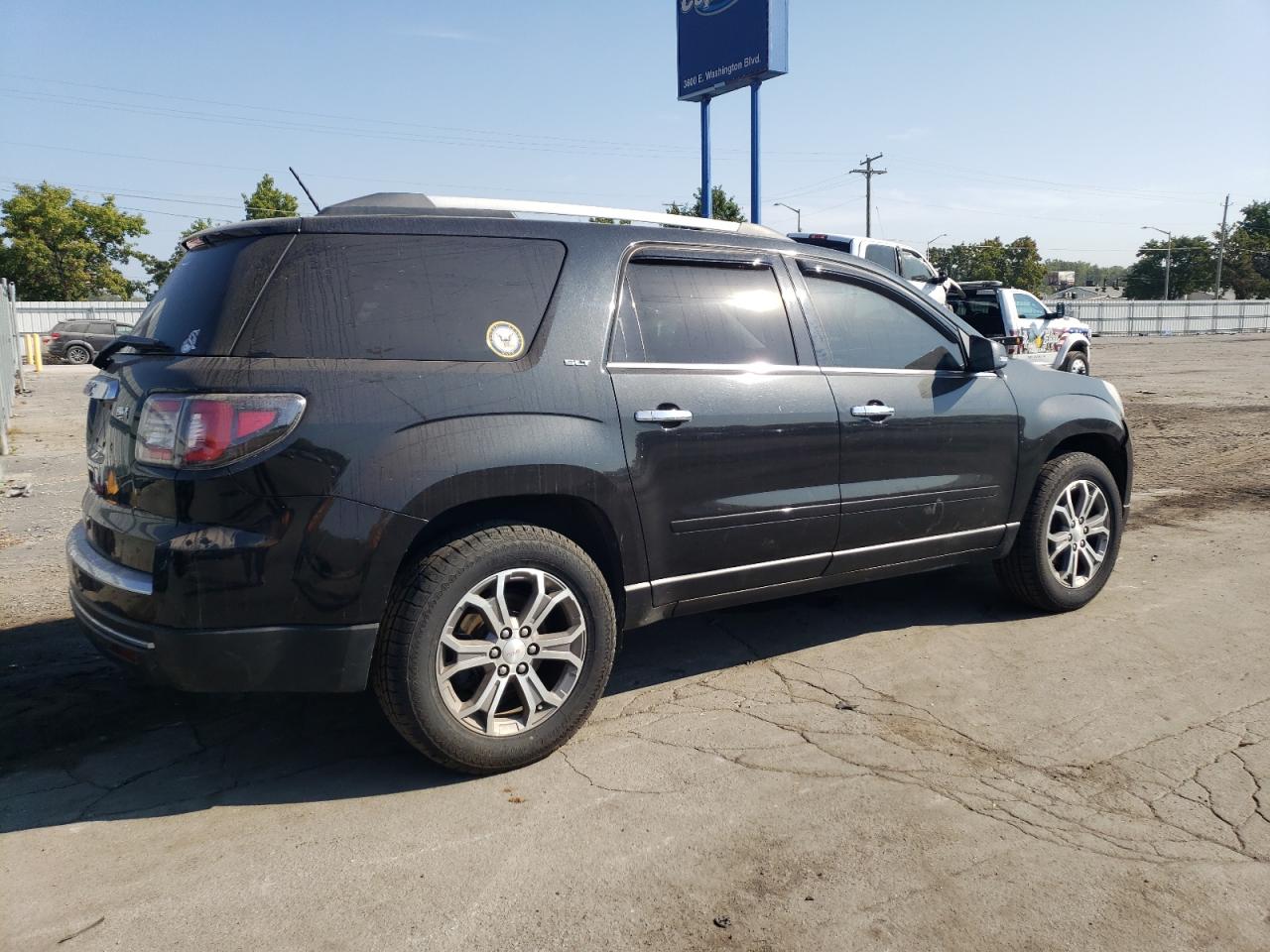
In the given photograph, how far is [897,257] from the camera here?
626 inches

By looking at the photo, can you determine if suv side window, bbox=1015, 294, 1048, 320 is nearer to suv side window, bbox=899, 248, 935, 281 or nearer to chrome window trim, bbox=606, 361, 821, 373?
suv side window, bbox=899, 248, 935, 281

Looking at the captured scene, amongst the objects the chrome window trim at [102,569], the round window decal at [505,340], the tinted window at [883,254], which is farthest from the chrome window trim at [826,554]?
the tinted window at [883,254]

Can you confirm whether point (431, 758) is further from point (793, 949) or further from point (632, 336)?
point (632, 336)

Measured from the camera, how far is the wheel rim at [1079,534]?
512 cm

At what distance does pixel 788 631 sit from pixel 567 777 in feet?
6.02

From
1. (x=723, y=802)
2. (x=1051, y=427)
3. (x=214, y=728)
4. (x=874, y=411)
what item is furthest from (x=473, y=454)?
(x=1051, y=427)

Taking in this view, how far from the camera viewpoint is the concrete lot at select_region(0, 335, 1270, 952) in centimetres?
261

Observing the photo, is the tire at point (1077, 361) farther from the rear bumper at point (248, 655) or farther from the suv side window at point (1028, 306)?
the rear bumper at point (248, 655)

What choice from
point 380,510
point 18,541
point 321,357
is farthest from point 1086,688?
point 18,541

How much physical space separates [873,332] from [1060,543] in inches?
61.5

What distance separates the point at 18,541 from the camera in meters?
7.02

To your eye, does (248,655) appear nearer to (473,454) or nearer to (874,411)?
(473,454)

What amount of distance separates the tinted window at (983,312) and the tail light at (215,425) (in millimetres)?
14624

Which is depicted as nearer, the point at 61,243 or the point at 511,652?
the point at 511,652
